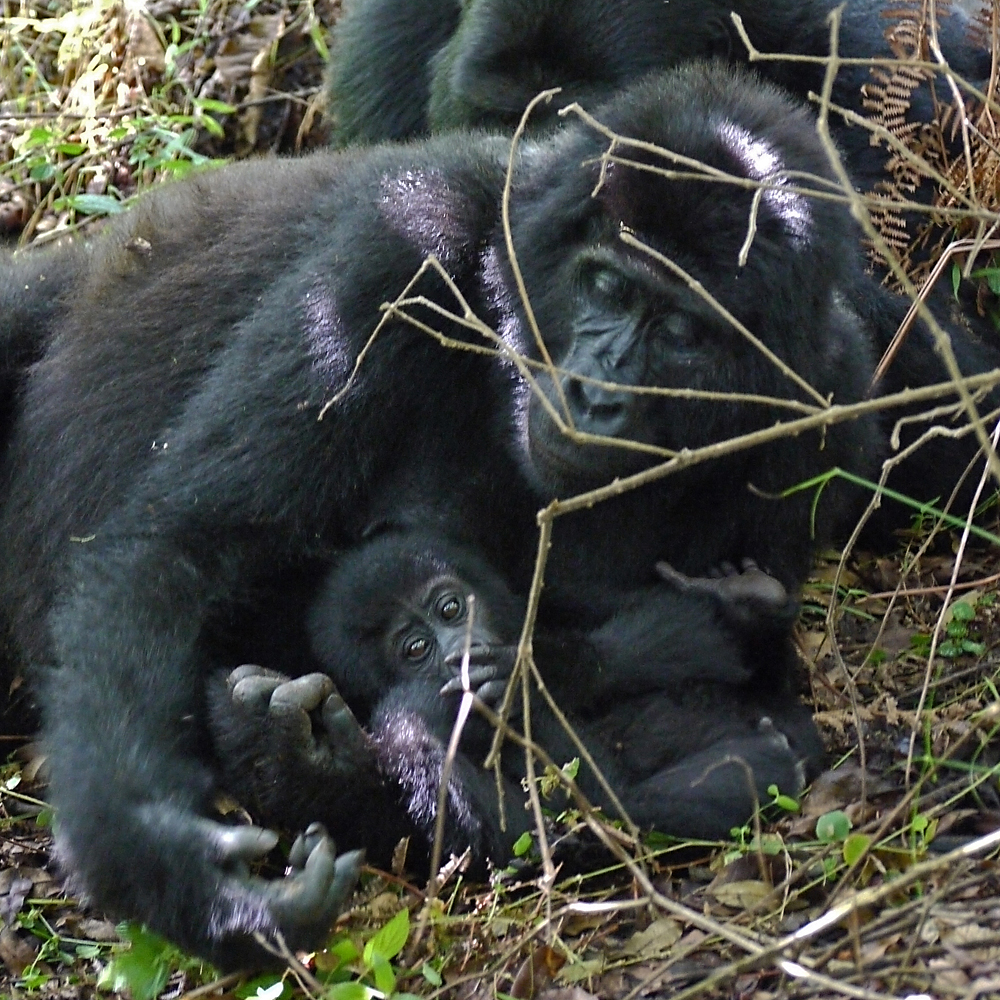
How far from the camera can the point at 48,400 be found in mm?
4453

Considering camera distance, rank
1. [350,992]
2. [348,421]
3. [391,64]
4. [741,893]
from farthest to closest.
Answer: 1. [391,64]
2. [348,421]
3. [741,893]
4. [350,992]

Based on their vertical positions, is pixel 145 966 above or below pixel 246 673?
below

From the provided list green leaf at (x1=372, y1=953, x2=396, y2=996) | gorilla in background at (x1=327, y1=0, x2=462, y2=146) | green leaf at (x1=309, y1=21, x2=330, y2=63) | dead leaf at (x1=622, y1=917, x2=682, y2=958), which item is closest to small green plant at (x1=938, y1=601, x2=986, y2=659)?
dead leaf at (x1=622, y1=917, x2=682, y2=958)

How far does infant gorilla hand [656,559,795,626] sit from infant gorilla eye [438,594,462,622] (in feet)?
2.25

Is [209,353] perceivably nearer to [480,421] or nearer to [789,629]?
[480,421]

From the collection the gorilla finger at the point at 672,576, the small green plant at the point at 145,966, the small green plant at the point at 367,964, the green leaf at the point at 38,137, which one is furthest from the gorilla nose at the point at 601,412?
the green leaf at the point at 38,137

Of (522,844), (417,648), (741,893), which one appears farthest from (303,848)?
(741,893)

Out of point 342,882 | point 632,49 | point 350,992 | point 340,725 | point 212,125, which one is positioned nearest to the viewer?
point 350,992

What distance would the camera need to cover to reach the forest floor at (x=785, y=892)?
2.80 metres

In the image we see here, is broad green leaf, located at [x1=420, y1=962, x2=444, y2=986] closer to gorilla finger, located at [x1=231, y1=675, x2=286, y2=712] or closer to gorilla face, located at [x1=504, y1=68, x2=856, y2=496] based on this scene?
gorilla finger, located at [x1=231, y1=675, x2=286, y2=712]

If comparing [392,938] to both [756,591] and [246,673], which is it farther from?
[756,591]

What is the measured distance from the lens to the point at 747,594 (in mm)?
4156

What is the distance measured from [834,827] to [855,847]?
0.18m

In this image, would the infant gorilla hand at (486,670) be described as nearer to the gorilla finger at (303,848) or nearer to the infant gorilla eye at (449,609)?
A: the infant gorilla eye at (449,609)
